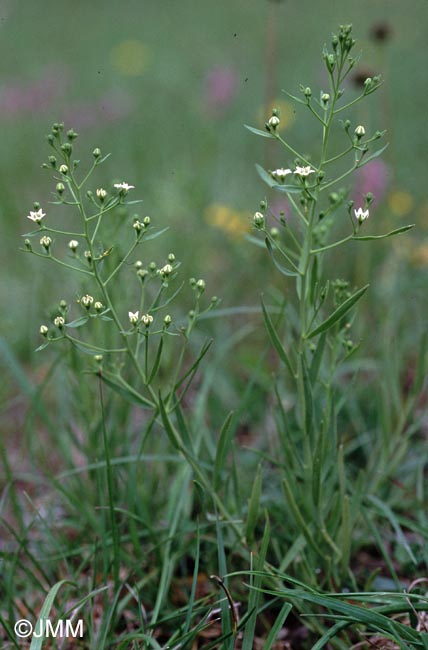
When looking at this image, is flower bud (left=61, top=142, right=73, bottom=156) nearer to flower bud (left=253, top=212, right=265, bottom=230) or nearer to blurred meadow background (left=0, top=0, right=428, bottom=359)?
flower bud (left=253, top=212, right=265, bottom=230)

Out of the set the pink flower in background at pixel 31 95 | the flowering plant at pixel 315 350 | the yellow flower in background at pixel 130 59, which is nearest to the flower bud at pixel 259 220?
the flowering plant at pixel 315 350

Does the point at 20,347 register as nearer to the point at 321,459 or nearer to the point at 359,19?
the point at 321,459

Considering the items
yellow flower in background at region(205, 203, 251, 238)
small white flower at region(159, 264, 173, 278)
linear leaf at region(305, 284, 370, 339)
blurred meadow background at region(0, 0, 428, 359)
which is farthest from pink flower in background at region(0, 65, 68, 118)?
linear leaf at region(305, 284, 370, 339)

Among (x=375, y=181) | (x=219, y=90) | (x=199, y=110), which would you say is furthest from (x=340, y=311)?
(x=199, y=110)

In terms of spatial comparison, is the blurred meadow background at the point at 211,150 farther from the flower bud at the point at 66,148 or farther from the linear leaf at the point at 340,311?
the flower bud at the point at 66,148

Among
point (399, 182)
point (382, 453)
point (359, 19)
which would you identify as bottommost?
point (382, 453)

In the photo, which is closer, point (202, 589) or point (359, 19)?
point (202, 589)

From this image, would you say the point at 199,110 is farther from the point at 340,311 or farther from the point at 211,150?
the point at 340,311

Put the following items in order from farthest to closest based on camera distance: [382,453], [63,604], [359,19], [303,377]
→ [359,19], [382,453], [63,604], [303,377]

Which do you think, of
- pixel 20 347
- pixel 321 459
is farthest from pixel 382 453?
pixel 20 347
